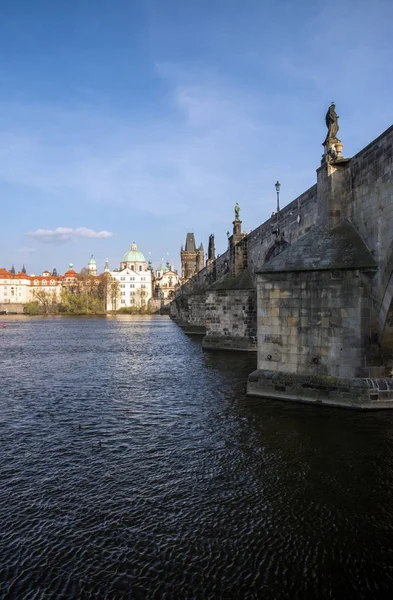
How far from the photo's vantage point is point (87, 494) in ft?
24.1

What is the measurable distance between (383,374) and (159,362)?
1406cm

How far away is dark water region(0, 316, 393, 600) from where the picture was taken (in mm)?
5133

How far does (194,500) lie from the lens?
7.07m

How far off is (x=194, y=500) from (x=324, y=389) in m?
6.87

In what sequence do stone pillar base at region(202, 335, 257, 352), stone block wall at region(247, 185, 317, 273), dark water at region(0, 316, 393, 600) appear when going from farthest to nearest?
1. stone pillar base at region(202, 335, 257, 352)
2. stone block wall at region(247, 185, 317, 273)
3. dark water at region(0, 316, 393, 600)

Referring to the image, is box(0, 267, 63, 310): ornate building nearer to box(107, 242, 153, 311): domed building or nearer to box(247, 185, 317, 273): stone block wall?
box(107, 242, 153, 311): domed building

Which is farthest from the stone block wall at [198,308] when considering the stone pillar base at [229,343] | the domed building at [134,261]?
the domed building at [134,261]

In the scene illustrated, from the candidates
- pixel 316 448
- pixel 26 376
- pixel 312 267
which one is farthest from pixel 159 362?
pixel 316 448

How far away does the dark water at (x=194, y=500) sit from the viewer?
513 centimetres

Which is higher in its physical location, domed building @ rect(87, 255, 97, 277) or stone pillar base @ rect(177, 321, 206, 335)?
domed building @ rect(87, 255, 97, 277)

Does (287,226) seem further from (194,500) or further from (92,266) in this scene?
(92,266)

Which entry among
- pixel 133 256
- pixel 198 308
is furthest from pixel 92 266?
pixel 198 308

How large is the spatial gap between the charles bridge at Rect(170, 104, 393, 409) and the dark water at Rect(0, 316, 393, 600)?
897 millimetres

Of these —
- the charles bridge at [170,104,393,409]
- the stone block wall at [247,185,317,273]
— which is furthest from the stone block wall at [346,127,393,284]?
the stone block wall at [247,185,317,273]
